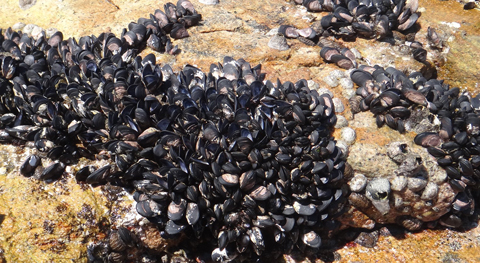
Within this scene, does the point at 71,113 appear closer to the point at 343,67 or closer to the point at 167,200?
the point at 167,200

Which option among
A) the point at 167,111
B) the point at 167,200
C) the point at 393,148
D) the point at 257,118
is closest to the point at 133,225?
the point at 167,200

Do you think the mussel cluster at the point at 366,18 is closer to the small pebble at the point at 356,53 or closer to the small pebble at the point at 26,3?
the small pebble at the point at 356,53

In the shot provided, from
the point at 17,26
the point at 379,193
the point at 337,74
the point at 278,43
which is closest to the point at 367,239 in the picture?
the point at 379,193

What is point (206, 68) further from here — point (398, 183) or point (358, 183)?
point (398, 183)

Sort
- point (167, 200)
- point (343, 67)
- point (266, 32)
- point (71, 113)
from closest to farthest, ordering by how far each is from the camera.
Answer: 1. point (167, 200)
2. point (71, 113)
3. point (343, 67)
4. point (266, 32)

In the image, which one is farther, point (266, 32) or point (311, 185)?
point (266, 32)
